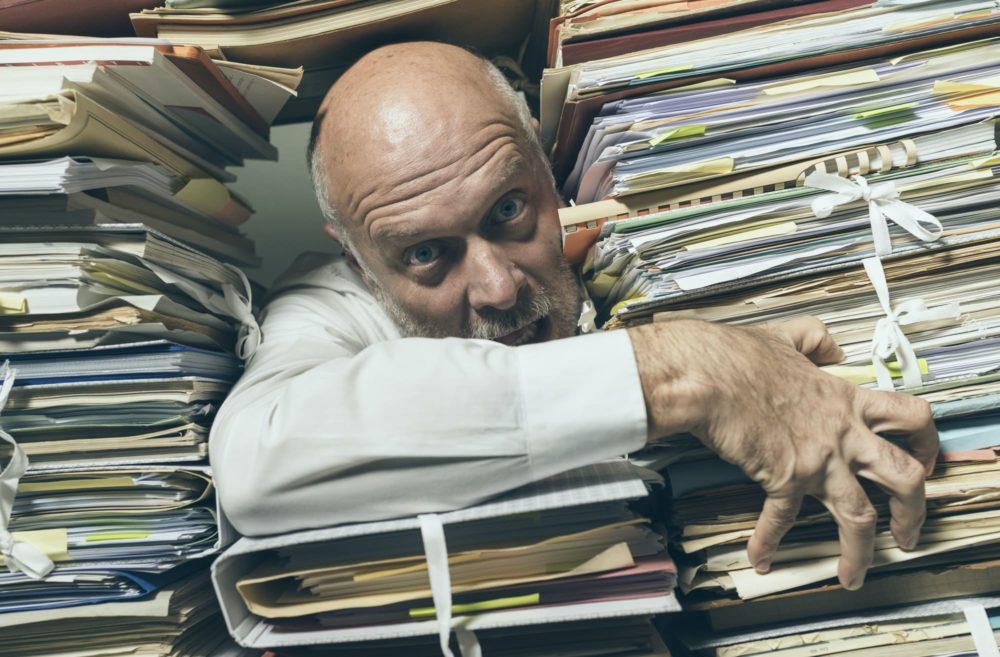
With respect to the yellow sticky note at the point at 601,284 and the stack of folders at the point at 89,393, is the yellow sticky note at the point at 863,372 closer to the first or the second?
the yellow sticky note at the point at 601,284

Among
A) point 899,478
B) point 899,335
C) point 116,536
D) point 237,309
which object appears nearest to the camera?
point 899,478

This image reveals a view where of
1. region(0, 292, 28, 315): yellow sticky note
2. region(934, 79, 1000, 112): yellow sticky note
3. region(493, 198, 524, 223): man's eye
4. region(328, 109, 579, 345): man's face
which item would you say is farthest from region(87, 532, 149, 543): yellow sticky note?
region(934, 79, 1000, 112): yellow sticky note

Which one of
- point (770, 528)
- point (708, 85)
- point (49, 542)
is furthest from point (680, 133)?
point (49, 542)

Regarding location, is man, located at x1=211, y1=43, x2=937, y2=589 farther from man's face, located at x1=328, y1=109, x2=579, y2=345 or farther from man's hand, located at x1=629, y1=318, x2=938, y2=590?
man's face, located at x1=328, y1=109, x2=579, y2=345

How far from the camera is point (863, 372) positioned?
98cm

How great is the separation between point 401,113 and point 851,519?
0.92m

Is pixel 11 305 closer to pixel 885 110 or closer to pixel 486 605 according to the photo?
pixel 486 605

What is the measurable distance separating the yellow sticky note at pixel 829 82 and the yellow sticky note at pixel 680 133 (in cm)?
12

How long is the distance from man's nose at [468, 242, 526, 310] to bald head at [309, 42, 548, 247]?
182 mm

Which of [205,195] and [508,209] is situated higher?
[205,195]

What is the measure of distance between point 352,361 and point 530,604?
39 cm

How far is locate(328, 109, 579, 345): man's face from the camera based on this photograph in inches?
47.8

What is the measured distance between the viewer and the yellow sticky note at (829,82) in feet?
3.37

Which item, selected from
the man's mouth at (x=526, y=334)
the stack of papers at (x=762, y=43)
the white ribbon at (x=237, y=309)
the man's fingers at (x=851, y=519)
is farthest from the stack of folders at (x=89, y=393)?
the man's fingers at (x=851, y=519)
